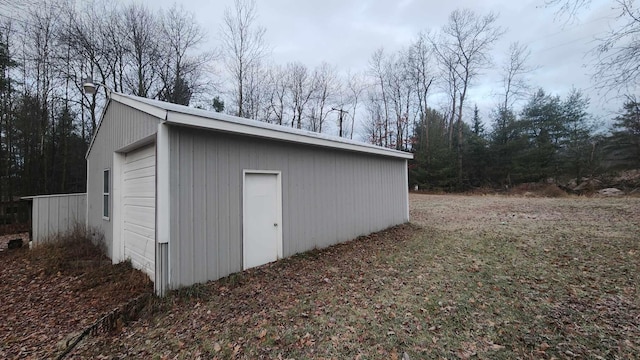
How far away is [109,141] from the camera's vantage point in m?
5.84

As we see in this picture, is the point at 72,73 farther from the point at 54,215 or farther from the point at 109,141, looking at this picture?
the point at 109,141

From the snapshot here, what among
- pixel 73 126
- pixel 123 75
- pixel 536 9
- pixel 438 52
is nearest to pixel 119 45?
pixel 123 75

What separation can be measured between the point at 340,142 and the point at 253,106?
14.4 m

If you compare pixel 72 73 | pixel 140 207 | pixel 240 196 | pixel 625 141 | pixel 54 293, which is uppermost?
pixel 72 73

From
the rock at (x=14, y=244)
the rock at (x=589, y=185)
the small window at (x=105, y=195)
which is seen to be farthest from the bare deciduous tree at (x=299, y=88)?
the rock at (x=589, y=185)

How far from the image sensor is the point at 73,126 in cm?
1381

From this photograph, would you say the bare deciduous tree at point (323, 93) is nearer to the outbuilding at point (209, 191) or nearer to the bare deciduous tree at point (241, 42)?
the bare deciduous tree at point (241, 42)

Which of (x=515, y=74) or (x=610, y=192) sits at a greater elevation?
(x=515, y=74)

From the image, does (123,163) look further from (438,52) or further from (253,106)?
(438,52)

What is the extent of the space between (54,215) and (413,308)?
9293mm

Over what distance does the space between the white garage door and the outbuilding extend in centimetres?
2

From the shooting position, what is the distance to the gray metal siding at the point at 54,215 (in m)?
6.98

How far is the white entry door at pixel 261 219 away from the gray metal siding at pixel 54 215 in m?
5.81

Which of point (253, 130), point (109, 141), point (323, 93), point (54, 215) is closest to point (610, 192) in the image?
point (323, 93)
